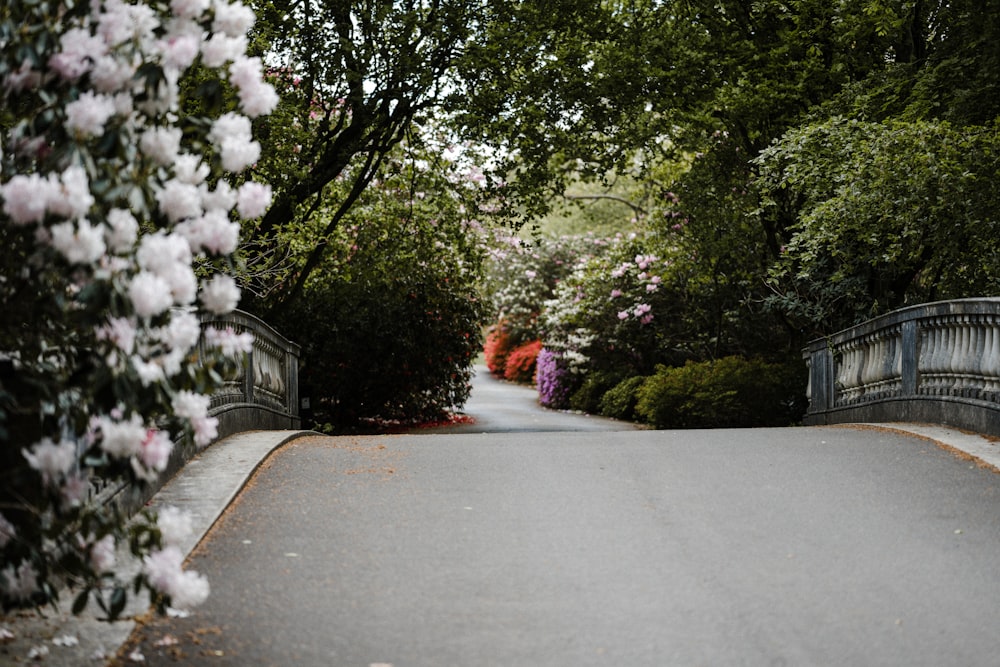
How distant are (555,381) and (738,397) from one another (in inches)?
399

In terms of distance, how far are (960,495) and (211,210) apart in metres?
5.51

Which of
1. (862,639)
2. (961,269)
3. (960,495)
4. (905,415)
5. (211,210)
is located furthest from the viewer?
(961,269)

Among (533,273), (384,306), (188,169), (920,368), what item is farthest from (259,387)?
(533,273)

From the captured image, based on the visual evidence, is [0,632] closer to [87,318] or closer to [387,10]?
[87,318]

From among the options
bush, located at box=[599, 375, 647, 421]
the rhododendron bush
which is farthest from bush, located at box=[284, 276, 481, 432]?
the rhododendron bush

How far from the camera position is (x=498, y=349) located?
4212cm

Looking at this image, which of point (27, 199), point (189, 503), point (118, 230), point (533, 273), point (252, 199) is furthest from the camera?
point (533, 273)

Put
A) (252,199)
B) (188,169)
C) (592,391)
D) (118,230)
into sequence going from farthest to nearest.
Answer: (592,391), (252,199), (188,169), (118,230)

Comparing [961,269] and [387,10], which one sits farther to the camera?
[961,269]

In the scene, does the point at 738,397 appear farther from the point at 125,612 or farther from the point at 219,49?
the point at 219,49

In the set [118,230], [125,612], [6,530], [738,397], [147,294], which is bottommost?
[125,612]

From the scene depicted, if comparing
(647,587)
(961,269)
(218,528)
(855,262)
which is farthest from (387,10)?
(647,587)

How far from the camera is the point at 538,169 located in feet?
59.5

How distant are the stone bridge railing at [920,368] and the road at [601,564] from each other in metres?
1.43
